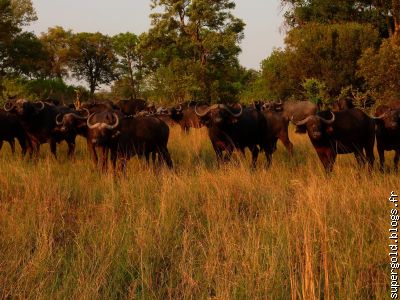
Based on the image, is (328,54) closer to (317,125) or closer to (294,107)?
(294,107)

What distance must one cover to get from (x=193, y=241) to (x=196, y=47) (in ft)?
92.7

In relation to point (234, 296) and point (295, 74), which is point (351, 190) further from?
point (295, 74)

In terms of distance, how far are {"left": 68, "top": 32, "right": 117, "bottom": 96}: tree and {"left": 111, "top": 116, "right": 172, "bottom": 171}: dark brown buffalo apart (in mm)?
60517

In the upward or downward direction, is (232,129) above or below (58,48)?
below

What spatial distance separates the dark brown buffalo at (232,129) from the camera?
10.2 metres

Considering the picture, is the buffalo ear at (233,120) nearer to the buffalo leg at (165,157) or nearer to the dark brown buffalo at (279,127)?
the buffalo leg at (165,157)

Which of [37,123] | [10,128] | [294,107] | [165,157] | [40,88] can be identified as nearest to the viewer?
[165,157]

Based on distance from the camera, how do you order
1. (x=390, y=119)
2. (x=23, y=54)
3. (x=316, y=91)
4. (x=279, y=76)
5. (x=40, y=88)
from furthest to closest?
(x=40, y=88) → (x=23, y=54) → (x=279, y=76) → (x=316, y=91) → (x=390, y=119)

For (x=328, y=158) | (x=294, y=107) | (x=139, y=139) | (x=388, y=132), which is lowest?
(x=328, y=158)

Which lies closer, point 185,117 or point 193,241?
point 193,241

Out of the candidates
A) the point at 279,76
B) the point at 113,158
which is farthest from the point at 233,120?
the point at 279,76

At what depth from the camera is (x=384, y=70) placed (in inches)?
870

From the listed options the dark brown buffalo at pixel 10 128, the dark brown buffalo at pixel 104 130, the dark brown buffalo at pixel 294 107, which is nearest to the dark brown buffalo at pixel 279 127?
the dark brown buffalo at pixel 104 130

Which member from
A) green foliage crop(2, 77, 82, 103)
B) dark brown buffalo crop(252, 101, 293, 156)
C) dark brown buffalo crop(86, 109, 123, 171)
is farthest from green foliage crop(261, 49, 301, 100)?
dark brown buffalo crop(86, 109, 123, 171)
